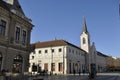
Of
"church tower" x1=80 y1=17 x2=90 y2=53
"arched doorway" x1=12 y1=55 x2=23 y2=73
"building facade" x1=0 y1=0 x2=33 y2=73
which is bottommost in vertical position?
"arched doorway" x1=12 y1=55 x2=23 y2=73

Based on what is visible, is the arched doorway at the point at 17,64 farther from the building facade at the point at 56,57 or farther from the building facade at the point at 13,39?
the building facade at the point at 56,57

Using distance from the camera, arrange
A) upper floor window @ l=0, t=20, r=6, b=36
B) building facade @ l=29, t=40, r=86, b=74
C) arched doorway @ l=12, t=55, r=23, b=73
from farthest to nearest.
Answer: building facade @ l=29, t=40, r=86, b=74 < arched doorway @ l=12, t=55, r=23, b=73 < upper floor window @ l=0, t=20, r=6, b=36

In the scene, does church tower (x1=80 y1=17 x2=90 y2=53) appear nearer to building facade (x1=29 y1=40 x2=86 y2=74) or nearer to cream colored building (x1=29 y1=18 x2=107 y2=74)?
cream colored building (x1=29 y1=18 x2=107 y2=74)

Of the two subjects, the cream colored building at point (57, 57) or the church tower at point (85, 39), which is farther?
the church tower at point (85, 39)

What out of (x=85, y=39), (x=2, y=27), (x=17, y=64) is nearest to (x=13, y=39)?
(x=2, y=27)

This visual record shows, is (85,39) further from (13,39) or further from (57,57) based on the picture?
(13,39)

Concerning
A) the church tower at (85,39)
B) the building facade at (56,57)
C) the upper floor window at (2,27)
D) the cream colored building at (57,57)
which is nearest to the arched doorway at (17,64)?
the upper floor window at (2,27)

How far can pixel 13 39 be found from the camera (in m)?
23.2

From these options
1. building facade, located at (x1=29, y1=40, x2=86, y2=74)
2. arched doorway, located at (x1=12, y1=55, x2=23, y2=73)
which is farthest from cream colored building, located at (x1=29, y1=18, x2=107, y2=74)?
arched doorway, located at (x1=12, y1=55, x2=23, y2=73)

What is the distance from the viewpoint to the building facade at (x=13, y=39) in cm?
2150

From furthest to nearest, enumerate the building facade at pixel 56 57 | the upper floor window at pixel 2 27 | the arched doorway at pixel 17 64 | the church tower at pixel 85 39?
the church tower at pixel 85 39
the building facade at pixel 56 57
the arched doorway at pixel 17 64
the upper floor window at pixel 2 27

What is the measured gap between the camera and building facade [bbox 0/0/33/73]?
21500mm

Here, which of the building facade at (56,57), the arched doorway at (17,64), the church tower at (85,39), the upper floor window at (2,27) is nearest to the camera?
the upper floor window at (2,27)

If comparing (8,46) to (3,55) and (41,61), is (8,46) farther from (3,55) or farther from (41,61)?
(41,61)
